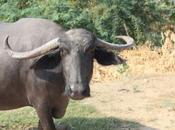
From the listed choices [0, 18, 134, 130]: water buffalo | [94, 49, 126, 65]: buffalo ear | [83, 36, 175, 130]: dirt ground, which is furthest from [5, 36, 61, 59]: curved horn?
[83, 36, 175, 130]: dirt ground

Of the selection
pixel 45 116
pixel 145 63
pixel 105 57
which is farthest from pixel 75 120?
pixel 145 63

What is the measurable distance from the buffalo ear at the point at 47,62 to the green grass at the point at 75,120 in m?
1.46

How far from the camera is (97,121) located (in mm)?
7164

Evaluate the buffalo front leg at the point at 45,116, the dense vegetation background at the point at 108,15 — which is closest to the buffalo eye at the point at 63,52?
the buffalo front leg at the point at 45,116

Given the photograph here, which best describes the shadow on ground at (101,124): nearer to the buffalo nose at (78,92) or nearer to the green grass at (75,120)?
the green grass at (75,120)

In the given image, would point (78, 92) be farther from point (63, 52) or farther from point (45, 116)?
point (45, 116)

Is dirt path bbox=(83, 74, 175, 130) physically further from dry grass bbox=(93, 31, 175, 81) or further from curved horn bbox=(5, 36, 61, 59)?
curved horn bbox=(5, 36, 61, 59)

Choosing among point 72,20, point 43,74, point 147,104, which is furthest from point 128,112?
point 72,20

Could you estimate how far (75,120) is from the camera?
720 cm

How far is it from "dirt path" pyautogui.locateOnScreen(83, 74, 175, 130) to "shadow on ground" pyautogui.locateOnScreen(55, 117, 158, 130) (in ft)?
0.49

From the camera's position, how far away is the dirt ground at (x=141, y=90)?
24.4ft

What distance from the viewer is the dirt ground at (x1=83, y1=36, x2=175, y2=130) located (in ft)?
24.4

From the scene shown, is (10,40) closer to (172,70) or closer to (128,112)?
(128,112)

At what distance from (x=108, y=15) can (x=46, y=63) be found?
19.9 ft
